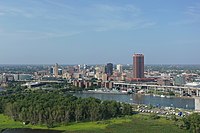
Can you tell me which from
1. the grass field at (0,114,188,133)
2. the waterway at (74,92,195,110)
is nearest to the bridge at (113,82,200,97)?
the waterway at (74,92,195,110)

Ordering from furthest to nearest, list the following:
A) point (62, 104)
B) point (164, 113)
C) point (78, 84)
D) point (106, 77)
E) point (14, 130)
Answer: point (106, 77) → point (78, 84) → point (164, 113) → point (62, 104) → point (14, 130)

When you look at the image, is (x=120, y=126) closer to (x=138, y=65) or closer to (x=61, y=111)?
(x=61, y=111)

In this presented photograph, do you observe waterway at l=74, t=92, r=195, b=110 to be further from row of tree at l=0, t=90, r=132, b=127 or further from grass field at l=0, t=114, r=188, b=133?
grass field at l=0, t=114, r=188, b=133

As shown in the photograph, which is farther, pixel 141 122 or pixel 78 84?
pixel 78 84

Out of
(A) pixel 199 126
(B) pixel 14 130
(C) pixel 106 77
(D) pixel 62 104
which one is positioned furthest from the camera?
(C) pixel 106 77

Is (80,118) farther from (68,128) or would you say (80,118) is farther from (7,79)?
(7,79)

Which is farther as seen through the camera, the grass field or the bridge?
the bridge

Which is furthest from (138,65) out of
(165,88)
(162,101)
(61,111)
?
(61,111)

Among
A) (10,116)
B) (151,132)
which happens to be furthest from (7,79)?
(151,132)
